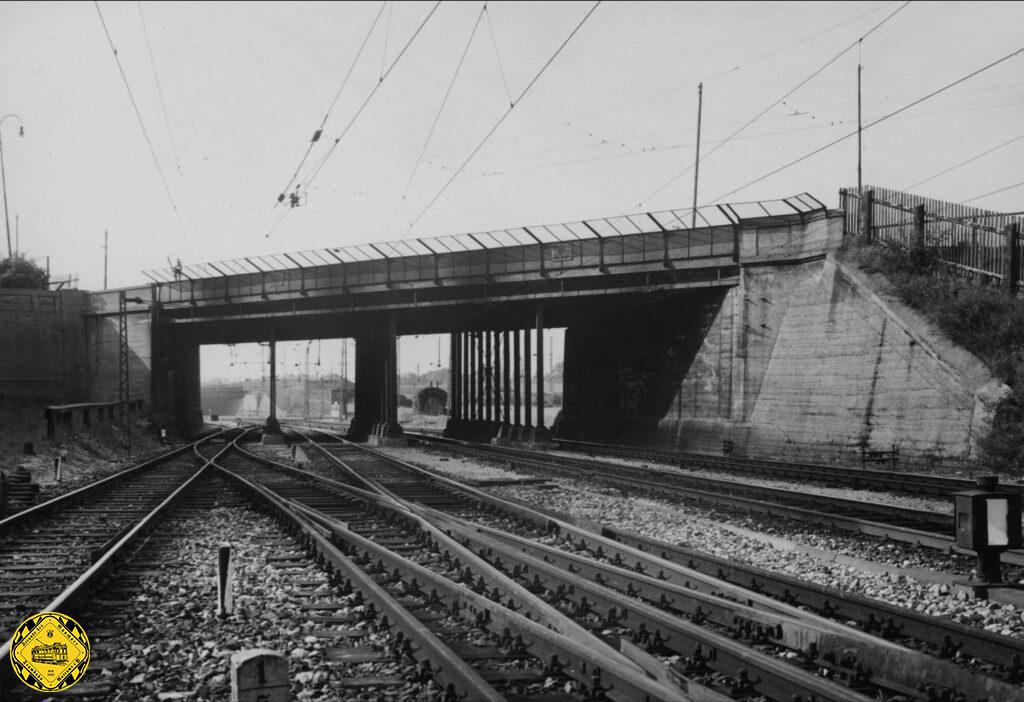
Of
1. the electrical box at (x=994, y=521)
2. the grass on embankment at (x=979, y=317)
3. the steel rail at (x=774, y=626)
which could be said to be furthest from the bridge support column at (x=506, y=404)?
the electrical box at (x=994, y=521)

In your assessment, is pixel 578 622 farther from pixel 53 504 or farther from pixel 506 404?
pixel 506 404

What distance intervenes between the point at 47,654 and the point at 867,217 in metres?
23.5

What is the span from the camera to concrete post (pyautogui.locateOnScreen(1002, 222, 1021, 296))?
67.8 feet

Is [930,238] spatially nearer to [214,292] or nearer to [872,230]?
[872,230]

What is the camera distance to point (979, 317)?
19.8 meters

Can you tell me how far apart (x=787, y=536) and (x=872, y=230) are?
16.2 meters

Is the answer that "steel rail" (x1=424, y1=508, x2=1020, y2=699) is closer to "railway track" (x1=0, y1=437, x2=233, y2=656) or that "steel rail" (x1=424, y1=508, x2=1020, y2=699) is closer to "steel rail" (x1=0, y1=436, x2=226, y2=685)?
"steel rail" (x1=0, y1=436, x2=226, y2=685)

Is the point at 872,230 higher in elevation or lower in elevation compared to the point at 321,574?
higher

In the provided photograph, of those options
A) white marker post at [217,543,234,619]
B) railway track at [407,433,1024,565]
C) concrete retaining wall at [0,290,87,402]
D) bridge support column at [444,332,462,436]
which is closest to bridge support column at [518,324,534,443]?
bridge support column at [444,332,462,436]

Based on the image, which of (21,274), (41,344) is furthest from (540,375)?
(21,274)

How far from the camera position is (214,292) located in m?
41.4

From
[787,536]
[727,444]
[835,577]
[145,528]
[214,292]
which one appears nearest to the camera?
[835,577]

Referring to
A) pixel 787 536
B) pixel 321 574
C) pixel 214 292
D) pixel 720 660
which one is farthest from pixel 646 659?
pixel 214 292

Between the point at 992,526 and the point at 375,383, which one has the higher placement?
the point at 375,383
